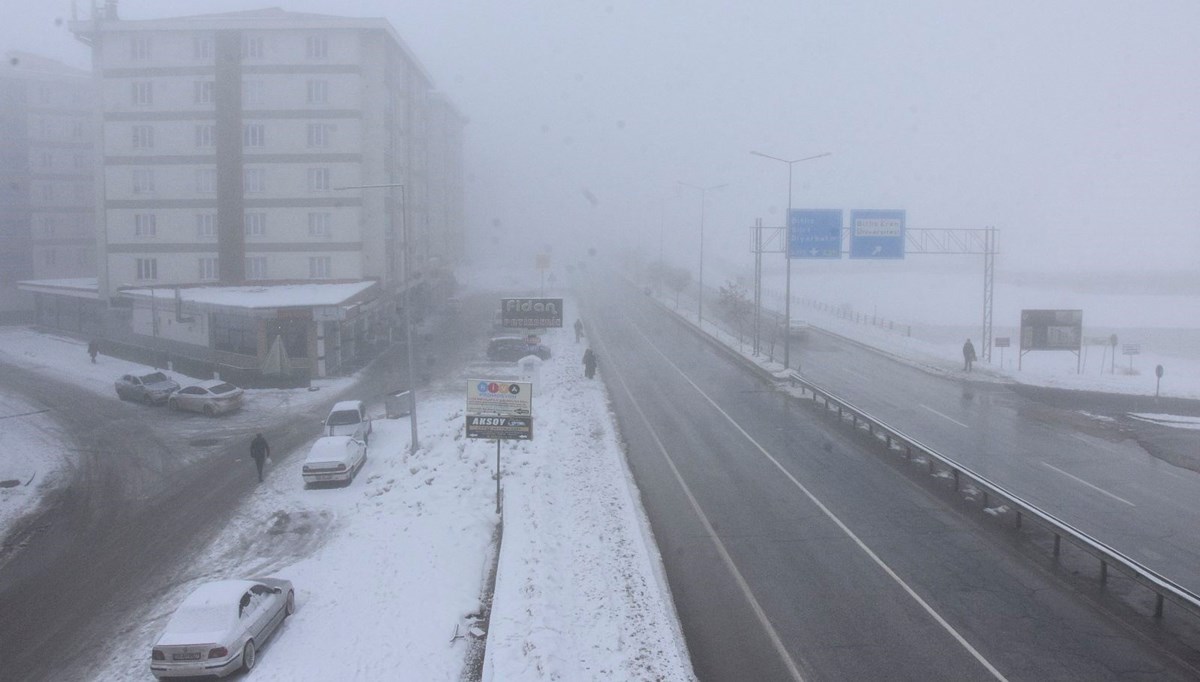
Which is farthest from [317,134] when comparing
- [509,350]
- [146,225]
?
[509,350]

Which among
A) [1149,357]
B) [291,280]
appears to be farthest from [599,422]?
[1149,357]

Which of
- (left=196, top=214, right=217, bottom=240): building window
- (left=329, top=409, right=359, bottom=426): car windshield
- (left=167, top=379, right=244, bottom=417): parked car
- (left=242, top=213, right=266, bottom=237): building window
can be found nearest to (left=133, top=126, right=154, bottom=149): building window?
(left=196, top=214, right=217, bottom=240): building window

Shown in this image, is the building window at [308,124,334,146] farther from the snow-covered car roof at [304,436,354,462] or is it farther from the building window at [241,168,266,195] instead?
the snow-covered car roof at [304,436,354,462]

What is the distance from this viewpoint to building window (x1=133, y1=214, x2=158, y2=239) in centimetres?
4822

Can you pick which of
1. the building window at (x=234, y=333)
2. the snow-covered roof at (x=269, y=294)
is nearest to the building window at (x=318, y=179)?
the snow-covered roof at (x=269, y=294)

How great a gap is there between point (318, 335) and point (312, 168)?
12865 millimetres

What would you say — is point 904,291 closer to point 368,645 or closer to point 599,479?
point 599,479

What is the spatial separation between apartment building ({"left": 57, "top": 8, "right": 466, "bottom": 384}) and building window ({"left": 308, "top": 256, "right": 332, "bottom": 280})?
0.21 feet

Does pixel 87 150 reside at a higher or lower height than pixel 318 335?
higher

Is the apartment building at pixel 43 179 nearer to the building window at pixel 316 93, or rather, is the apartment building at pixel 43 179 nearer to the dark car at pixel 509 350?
the building window at pixel 316 93

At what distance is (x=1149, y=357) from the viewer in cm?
5356

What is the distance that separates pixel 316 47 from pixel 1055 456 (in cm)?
4194

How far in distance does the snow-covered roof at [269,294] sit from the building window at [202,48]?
12898 millimetres

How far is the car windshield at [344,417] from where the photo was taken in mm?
26266
